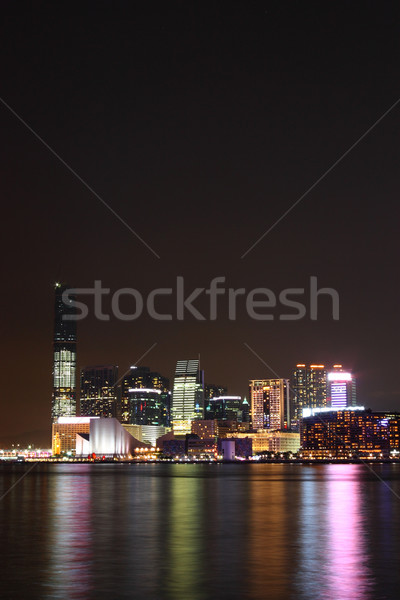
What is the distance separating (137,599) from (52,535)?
17.1 meters

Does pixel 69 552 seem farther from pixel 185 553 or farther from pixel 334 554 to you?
pixel 334 554

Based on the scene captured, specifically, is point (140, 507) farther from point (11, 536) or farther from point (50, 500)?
point (11, 536)

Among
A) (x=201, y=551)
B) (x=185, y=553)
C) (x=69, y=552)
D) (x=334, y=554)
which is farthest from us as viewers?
(x=69, y=552)

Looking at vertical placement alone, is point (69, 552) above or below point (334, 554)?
below

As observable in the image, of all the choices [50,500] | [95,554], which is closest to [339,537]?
[95,554]

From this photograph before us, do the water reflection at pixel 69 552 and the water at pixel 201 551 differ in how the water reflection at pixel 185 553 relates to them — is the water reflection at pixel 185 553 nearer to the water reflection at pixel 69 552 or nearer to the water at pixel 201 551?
the water at pixel 201 551

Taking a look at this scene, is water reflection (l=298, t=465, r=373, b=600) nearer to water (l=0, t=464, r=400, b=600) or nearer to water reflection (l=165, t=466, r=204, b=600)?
A: water (l=0, t=464, r=400, b=600)

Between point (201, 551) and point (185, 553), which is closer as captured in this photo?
point (185, 553)

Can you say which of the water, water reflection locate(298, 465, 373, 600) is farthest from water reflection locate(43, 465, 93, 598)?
water reflection locate(298, 465, 373, 600)

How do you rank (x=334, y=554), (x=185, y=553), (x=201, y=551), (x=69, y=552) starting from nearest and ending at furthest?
(x=334, y=554) → (x=185, y=553) → (x=201, y=551) → (x=69, y=552)

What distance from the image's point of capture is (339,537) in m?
37.4

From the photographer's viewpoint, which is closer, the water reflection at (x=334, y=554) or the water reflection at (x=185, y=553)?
the water reflection at (x=334, y=554)

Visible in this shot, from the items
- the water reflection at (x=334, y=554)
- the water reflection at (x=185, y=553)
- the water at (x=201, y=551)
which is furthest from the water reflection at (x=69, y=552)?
the water reflection at (x=334, y=554)

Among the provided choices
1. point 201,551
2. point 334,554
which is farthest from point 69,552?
point 334,554
